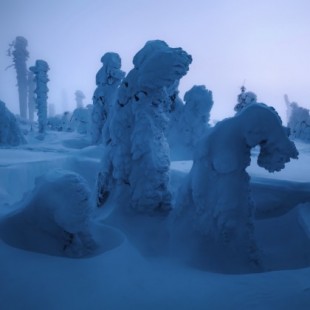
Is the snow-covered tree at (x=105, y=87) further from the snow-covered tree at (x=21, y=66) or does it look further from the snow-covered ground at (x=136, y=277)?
the snow-covered tree at (x=21, y=66)

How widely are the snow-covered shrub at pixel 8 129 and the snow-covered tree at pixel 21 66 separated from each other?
16.8 metres

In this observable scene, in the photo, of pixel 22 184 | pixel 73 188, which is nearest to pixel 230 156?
pixel 73 188

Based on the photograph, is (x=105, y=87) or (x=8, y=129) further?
(x=8, y=129)

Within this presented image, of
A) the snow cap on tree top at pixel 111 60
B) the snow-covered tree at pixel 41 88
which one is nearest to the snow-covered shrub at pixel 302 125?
the snow cap on tree top at pixel 111 60

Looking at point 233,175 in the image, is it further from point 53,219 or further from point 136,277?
point 53,219

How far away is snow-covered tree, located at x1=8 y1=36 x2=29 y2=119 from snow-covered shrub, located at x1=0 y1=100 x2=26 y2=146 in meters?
16.8

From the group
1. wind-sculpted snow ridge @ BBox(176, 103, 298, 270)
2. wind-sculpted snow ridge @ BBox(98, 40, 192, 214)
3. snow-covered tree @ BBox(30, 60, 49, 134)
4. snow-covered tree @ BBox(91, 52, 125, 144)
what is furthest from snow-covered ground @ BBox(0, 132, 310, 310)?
snow-covered tree @ BBox(30, 60, 49, 134)

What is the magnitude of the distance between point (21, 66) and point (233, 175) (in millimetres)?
30325

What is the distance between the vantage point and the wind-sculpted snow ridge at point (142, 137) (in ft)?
13.1

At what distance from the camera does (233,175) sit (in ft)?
10.6

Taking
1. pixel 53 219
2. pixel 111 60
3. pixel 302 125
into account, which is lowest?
pixel 302 125

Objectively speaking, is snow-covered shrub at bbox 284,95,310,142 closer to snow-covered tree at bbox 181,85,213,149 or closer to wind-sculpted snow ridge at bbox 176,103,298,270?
snow-covered tree at bbox 181,85,213,149

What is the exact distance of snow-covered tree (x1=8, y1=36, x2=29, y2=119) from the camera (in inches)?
1045

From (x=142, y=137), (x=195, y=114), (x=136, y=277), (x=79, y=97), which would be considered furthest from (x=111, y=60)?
(x=79, y=97)
